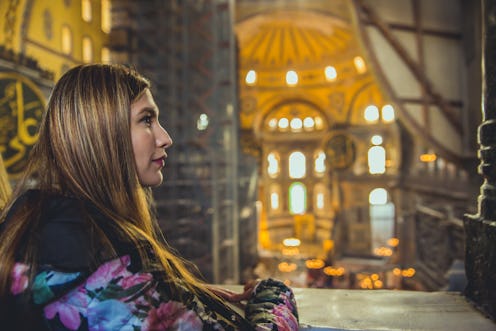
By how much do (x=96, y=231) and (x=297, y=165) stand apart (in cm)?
2742

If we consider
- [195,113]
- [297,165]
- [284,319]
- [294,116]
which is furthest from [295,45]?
[284,319]

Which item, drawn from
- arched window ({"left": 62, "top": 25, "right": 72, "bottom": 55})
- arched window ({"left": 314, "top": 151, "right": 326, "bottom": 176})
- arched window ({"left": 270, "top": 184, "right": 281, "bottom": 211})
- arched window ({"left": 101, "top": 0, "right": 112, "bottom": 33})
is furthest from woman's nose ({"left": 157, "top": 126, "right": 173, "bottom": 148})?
arched window ({"left": 270, "top": 184, "right": 281, "bottom": 211})

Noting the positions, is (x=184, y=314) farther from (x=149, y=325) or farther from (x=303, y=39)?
(x=303, y=39)

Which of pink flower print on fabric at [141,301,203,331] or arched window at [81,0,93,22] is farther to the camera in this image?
arched window at [81,0,93,22]

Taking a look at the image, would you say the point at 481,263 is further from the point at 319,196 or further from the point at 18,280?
the point at 319,196

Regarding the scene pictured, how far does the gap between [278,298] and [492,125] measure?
4.21ft

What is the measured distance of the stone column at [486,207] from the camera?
73.6 inches

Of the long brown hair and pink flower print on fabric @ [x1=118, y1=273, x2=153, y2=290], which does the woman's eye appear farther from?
pink flower print on fabric @ [x1=118, y1=273, x2=153, y2=290]

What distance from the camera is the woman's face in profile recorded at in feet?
4.35

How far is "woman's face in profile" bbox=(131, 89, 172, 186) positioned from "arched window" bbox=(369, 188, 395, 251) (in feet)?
75.6

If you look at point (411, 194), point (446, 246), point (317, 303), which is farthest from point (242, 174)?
point (317, 303)

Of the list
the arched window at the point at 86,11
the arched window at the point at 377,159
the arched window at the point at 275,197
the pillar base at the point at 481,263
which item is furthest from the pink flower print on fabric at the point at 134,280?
the arched window at the point at 275,197

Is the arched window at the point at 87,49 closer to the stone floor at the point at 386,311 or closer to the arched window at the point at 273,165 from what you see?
the stone floor at the point at 386,311

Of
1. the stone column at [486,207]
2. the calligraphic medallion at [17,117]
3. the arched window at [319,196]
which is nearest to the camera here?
the stone column at [486,207]
